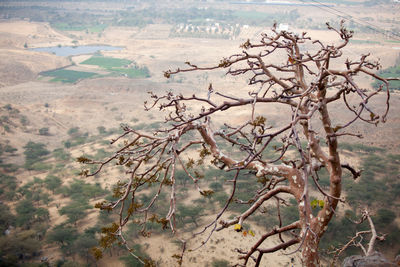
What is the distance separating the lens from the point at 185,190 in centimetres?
1667

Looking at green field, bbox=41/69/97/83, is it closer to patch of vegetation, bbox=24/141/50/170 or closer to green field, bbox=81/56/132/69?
green field, bbox=81/56/132/69

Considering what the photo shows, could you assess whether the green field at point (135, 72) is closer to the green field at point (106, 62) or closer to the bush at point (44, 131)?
the green field at point (106, 62)

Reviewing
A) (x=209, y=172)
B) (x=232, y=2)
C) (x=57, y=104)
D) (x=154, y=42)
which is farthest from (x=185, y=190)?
(x=232, y=2)

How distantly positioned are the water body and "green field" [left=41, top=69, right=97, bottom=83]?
10.6 metres

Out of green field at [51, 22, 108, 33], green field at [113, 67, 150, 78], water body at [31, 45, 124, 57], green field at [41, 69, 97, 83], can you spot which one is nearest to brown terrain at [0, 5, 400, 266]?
green field at [113, 67, 150, 78]

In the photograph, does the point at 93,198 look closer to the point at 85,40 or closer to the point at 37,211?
the point at 37,211

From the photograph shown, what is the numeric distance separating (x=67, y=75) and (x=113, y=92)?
37.6 feet

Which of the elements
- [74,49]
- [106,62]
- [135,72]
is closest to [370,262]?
[135,72]

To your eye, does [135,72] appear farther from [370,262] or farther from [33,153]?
[370,262]

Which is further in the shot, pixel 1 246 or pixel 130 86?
pixel 130 86

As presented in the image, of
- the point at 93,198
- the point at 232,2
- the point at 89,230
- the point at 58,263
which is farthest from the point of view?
the point at 232,2

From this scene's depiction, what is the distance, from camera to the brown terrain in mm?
12477

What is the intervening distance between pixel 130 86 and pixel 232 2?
272 ft

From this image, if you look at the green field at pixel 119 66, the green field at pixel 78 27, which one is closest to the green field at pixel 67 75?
the green field at pixel 119 66
